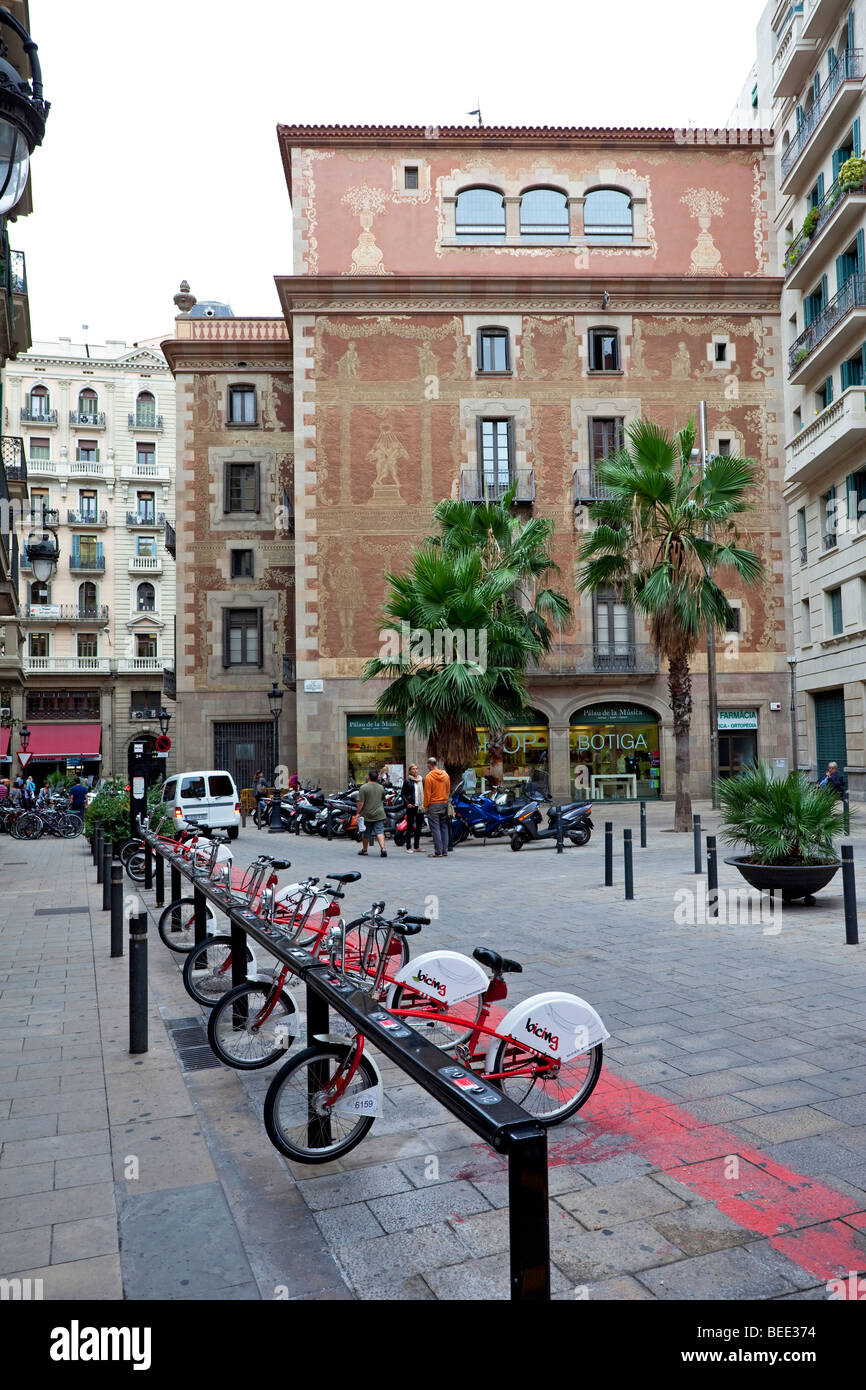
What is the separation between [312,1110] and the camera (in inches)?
169

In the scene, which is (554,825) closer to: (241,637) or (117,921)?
(117,921)

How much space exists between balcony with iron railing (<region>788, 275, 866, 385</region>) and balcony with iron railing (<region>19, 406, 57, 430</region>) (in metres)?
38.6

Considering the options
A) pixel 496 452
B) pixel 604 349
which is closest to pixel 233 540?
pixel 496 452

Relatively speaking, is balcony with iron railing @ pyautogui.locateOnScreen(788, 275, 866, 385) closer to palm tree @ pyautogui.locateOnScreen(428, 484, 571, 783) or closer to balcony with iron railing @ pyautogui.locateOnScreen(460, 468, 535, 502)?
balcony with iron railing @ pyautogui.locateOnScreen(460, 468, 535, 502)

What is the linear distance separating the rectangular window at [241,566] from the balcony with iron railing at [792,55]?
21970 millimetres

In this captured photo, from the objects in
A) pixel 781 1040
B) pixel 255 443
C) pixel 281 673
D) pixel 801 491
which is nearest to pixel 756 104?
pixel 801 491

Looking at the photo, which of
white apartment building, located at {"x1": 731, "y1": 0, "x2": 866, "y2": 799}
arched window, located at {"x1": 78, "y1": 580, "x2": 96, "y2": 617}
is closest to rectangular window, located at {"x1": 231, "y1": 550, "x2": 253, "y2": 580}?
white apartment building, located at {"x1": 731, "y1": 0, "x2": 866, "y2": 799}

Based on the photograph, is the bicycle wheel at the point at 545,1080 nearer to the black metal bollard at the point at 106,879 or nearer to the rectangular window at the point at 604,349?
the black metal bollard at the point at 106,879

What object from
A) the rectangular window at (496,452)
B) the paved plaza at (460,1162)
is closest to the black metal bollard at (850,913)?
the paved plaza at (460,1162)

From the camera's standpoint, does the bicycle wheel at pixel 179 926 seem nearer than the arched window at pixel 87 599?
Yes

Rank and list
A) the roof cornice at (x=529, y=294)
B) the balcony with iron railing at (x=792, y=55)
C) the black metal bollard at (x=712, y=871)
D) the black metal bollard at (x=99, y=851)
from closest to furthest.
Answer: the black metal bollard at (x=712, y=871), the black metal bollard at (x=99, y=851), the balcony with iron railing at (x=792, y=55), the roof cornice at (x=529, y=294)

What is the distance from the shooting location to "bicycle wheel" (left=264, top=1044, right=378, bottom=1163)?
4168 mm

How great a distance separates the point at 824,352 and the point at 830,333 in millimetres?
901

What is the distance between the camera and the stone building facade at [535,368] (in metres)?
31.0
